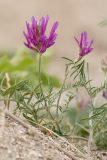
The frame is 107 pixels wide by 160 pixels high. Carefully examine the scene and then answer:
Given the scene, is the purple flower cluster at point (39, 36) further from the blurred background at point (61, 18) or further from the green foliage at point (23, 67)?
the blurred background at point (61, 18)

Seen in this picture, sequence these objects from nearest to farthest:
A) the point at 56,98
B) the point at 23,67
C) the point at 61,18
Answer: the point at 56,98 < the point at 23,67 < the point at 61,18

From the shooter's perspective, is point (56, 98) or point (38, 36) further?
point (56, 98)

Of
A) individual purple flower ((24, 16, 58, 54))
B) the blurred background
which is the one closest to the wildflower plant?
individual purple flower ((24, 16, 58, 54))

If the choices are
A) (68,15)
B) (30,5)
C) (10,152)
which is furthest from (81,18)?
(10,152)

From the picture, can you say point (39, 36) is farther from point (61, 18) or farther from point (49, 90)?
point (61, 18)

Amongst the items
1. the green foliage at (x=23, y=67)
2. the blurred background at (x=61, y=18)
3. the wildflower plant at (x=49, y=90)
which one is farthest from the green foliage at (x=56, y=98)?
the blurred background at (x=61, y=18)

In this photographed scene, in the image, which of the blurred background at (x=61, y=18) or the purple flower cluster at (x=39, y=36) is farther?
the blurred background at (x=61, y=18)

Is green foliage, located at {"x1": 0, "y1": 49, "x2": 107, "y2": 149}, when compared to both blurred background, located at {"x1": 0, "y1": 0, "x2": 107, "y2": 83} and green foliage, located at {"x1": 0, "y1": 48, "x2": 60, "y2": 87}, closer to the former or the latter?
green foliage, located at {"x1": 0, "y1": 48, "x2": 60, "y2": 87}

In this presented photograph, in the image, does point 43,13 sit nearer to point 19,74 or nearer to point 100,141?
point 19,74

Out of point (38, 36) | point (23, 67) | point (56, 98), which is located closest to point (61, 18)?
point (23, 67)

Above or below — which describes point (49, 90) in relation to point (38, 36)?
→ below
